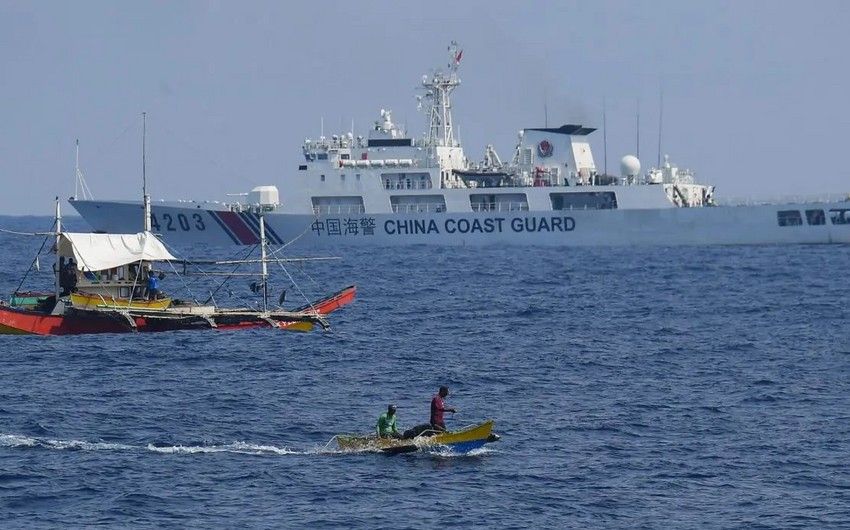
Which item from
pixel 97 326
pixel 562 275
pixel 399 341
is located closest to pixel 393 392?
pixel 399 341

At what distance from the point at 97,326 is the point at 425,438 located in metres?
20.5

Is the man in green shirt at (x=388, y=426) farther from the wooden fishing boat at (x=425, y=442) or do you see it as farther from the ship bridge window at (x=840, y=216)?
the ship bridge window at (x=840, y=216)

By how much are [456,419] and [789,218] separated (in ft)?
225

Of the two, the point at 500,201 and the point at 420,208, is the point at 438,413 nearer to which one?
the point at 500,201

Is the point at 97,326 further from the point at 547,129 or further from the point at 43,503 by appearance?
the point at 547,129

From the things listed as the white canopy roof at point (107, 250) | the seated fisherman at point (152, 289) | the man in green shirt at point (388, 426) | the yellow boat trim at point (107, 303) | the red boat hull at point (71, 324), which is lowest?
the man in green shirt at point (388, 426)

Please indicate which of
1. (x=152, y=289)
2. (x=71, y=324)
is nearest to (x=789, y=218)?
(x=152, y=289)

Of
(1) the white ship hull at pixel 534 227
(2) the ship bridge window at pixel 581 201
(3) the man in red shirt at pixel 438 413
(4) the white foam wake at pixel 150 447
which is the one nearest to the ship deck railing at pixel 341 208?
(1) the white ship hull at pixel 534 227

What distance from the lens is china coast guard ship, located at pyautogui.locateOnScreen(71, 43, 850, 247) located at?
318ft

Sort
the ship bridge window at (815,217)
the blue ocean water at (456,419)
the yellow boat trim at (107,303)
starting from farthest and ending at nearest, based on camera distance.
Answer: the ship bridge window at (815,217)
the yellow boat trim at (107,303)
the blue ocean water at (456,419)

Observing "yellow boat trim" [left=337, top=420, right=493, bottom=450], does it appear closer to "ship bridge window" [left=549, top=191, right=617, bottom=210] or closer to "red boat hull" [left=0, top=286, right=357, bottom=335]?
"red boat hull" [left=0, top=286, right=357, bottom=335]

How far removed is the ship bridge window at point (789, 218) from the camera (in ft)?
317

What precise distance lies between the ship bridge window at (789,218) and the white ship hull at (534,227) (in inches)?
5.6

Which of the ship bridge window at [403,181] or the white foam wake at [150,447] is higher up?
the ship bridge window at [403,181]
